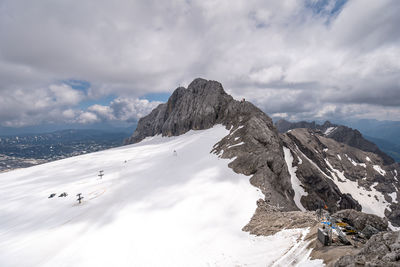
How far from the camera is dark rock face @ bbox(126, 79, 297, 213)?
33.6m

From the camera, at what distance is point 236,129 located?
52.8 m

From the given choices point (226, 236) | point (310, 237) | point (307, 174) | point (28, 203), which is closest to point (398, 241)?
point (310, 237)

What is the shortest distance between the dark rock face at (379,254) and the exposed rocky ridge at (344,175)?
6142cm

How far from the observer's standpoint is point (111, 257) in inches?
636

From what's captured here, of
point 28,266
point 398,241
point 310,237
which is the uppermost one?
point 398,241

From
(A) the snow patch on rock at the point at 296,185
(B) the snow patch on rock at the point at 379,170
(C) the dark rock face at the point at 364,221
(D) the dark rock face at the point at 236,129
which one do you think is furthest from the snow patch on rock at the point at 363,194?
(C) the dark rock face at the point at 364,221

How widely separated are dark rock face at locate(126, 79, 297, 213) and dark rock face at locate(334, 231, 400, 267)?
18549mm

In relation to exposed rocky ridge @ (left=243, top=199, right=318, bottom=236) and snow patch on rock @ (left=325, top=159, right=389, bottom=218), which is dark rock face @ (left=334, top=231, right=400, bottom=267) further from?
snow patch on rock @ (left=325, top=159, right=389, bottom=218)

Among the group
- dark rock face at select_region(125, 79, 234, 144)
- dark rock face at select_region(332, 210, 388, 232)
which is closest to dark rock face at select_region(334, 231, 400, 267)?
dark rock face at select_region(332, 210, 388, 232)

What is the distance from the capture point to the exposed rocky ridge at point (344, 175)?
71125 millimetres

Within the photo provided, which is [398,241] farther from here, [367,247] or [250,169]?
[250,169]

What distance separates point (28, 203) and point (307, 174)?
82.7 m

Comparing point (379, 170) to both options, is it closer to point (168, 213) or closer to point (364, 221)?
point (364, 221)

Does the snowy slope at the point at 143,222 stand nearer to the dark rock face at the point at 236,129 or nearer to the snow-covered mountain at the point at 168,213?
the snow-covered mountain at the point at 168,213
